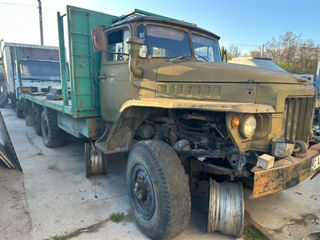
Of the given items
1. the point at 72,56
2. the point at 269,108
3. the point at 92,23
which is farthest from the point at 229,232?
the point at 92,23

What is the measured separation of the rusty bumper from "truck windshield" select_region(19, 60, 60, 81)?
31.8ft

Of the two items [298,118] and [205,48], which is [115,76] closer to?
[205,48]

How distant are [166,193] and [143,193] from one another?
0.44 m

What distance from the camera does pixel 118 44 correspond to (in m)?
3.72

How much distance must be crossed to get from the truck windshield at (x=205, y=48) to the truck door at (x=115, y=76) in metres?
1.03

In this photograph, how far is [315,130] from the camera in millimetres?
3305

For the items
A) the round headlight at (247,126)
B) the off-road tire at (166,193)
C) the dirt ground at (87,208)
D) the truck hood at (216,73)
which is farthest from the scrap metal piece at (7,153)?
the round headlight at (247,126)

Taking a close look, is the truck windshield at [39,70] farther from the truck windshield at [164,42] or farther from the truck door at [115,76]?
the truck windshield at [164,42]

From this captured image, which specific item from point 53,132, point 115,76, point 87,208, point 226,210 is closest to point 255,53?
point 53,132

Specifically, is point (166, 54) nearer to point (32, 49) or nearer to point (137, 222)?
point (137, 222)

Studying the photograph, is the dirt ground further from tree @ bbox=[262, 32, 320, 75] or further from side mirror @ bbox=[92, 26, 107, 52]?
tree @ bbox=[262, 32, 320, 75]

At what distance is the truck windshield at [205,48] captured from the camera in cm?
370

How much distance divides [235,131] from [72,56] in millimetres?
2939

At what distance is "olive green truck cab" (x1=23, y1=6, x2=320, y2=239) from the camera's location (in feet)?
7.54
